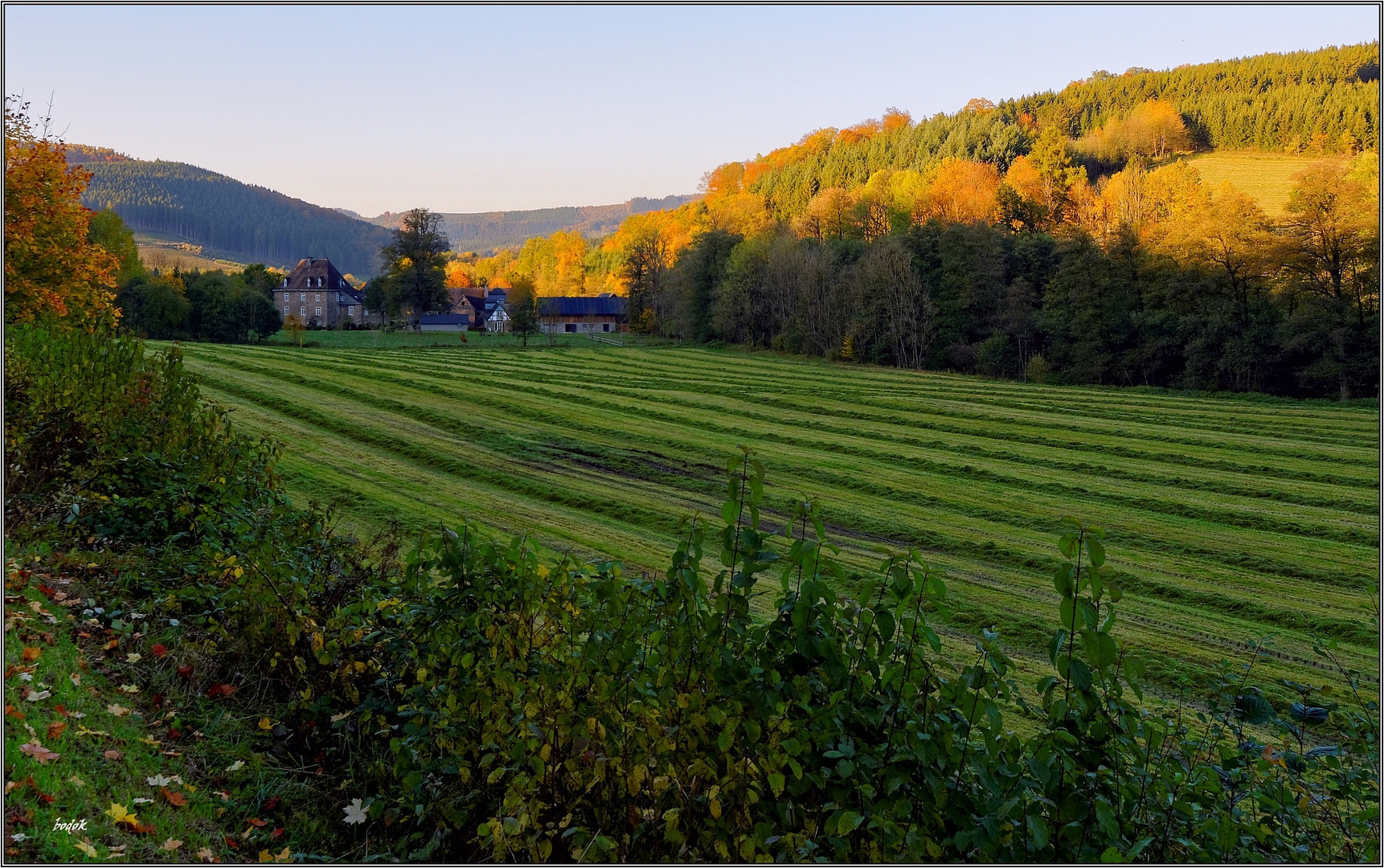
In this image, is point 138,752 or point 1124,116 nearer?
point 138,752

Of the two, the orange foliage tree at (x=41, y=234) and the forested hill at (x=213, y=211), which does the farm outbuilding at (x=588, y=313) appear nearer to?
the forested hill at (x=213, y=211)

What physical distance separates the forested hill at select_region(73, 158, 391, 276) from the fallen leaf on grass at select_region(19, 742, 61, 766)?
8564 centimetres

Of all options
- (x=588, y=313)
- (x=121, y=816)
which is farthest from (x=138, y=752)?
(x=588, y=313)

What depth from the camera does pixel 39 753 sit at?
153 inches

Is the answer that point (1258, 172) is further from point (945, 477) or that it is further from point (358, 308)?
point (358, 308)

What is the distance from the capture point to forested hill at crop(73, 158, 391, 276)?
10100 centimetres

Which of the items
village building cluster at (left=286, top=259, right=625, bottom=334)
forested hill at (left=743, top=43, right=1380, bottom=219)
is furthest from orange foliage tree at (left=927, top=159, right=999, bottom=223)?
village building cluster at (left=286, top=259, right=625, bottom=334)

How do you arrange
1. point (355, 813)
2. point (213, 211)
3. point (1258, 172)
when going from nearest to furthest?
point (355, 813) → point (1258, 172) → point (213, 211)

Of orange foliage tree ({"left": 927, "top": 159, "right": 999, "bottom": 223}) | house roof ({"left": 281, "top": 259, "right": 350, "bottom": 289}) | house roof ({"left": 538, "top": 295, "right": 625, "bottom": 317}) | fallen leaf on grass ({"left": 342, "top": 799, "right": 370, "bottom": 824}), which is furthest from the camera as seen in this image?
house roof ({"left": 538, "top": 295, "right": 625, "bottom": 317})

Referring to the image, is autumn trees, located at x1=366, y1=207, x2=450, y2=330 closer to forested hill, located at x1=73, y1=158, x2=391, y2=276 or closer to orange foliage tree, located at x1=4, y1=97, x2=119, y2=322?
forested hill, located at x1=73, y1=158, x2=391, y2=276

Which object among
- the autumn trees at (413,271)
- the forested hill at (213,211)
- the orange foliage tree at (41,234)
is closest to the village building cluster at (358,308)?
the forested hill at (213,211)

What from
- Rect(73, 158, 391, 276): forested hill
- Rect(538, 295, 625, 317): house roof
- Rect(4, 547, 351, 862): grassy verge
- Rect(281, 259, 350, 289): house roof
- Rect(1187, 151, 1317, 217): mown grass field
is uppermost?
Rect(73, 158, 391, 276): forested hill

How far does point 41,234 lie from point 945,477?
65.1 ft

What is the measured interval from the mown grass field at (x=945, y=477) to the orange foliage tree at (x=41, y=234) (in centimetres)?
484
